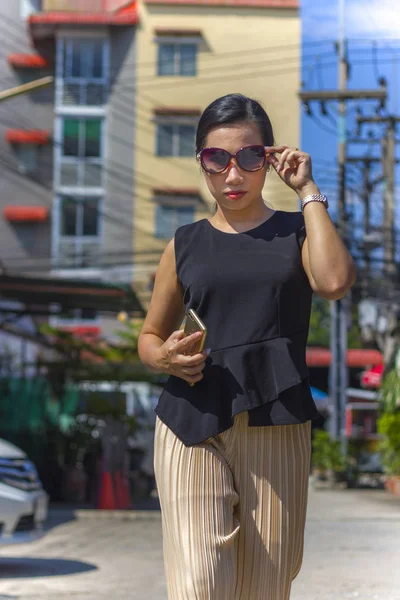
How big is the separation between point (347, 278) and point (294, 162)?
0.34 meters

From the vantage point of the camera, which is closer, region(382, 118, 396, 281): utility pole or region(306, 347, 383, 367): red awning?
region(382, 118, 396, 281): utility pole

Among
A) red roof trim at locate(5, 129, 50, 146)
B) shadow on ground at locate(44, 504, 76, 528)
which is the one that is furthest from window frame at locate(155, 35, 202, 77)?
shadow on ground at locate(44, 504, 76, 528)

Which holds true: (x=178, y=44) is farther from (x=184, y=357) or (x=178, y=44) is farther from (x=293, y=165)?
(x=184, y=357)

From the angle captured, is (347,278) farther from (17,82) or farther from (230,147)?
(17,82)

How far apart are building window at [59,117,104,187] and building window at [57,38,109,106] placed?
0.85 m

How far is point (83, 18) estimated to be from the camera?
42.1 m

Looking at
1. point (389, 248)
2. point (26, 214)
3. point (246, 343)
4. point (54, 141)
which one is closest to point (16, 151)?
point (54, 141)

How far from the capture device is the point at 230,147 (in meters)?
2.85

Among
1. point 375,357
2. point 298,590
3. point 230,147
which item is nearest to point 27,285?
point 298,590

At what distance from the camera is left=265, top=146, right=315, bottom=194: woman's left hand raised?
2795mm

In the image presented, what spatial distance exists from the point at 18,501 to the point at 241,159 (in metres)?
6.23

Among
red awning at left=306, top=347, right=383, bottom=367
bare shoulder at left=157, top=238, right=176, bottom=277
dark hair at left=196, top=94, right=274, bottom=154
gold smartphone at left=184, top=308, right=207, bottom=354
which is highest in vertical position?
dark hair at left=196, top=94, right=274, bottom=154

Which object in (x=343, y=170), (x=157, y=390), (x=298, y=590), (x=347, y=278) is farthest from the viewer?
(x=343, y=170)

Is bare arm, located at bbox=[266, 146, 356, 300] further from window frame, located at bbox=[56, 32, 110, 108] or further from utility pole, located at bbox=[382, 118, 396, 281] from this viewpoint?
window frame, located at bbox=[56, 32, 110, 108]
